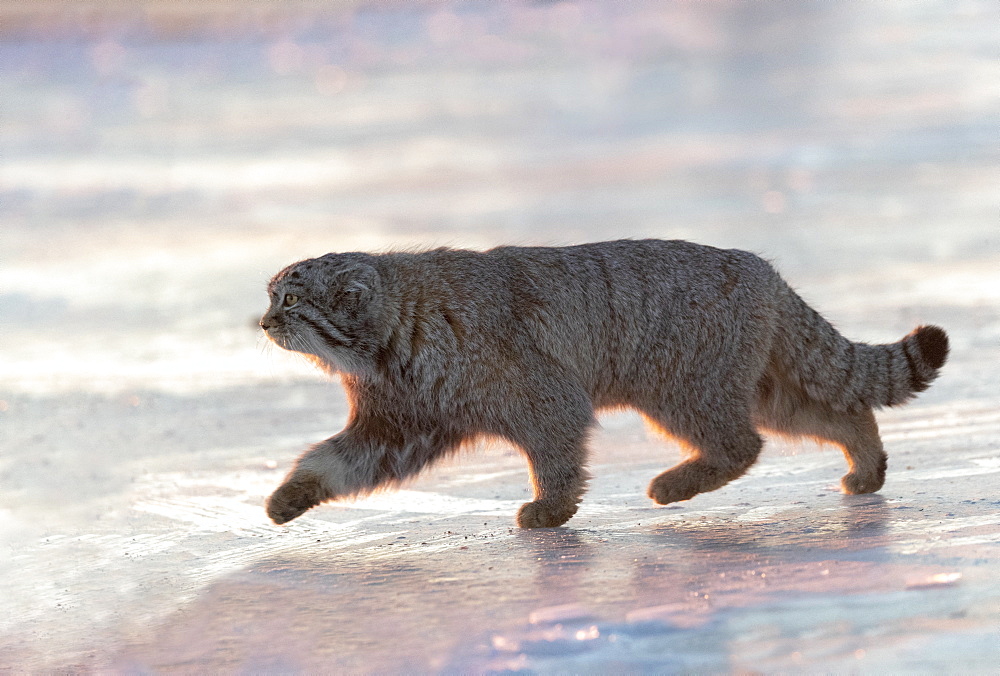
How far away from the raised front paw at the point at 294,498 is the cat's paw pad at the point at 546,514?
936 mm

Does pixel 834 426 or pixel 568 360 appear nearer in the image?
pixel 568 360

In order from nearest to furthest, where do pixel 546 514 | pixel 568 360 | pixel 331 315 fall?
1. pixel 546 514
2. pixel 331 315
3. pixel 568 360

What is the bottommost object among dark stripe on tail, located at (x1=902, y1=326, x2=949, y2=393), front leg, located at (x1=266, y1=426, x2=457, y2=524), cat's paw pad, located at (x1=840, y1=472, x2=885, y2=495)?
cat's paw pad, located at (x1=840, y1=472, x2=885, y2=495)

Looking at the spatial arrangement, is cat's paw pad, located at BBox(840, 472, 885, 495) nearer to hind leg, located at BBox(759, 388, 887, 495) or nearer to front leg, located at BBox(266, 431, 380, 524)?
hind leg, located at BBox(759, 388, 887, 495)

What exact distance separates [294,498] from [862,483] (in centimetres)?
256

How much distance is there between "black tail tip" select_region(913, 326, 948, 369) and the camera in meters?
5.74

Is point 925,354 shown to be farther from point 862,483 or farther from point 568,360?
point 568,360

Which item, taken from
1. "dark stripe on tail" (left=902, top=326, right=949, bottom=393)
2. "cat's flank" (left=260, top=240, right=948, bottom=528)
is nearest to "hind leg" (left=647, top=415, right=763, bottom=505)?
"cat's flank" (left=260, top=240, right=948, bottom=528)

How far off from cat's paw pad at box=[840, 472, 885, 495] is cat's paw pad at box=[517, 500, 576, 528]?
4.45ft

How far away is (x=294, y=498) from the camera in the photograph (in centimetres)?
523

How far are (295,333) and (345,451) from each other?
0.62 metres


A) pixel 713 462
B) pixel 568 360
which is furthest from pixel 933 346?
pixel 568 360

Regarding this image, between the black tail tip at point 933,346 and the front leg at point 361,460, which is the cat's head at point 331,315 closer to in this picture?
the front leg at point 361,460

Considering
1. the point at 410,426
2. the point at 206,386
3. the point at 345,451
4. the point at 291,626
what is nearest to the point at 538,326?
the point at 410,426
